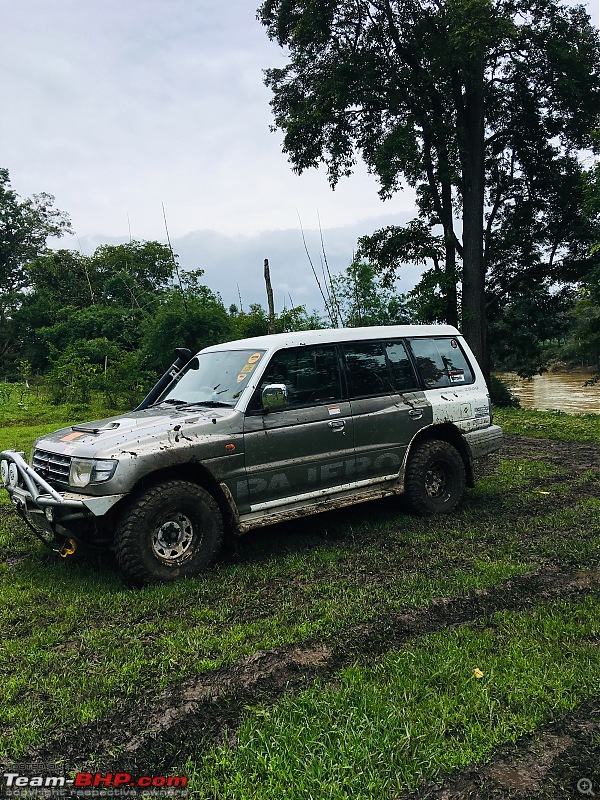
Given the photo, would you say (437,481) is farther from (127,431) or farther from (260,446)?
(127,431)

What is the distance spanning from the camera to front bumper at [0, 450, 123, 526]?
159 inches

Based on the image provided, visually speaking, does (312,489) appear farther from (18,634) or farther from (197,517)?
(18,634)

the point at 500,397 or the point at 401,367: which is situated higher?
the point at 401,367

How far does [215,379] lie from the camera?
17.5 ft

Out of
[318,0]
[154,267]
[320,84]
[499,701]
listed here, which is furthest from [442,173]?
[154,267]

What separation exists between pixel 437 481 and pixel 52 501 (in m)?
3.83

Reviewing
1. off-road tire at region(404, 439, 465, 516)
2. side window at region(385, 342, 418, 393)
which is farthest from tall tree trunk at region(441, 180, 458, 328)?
off-road tire at region(404, 439, 465, 516)

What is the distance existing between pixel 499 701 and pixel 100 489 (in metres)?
2.84

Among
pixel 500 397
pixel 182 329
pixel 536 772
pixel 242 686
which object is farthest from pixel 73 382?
pixel 536 772

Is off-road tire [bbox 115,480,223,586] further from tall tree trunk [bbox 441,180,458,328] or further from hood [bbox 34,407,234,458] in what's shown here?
tall tree trunk [bbox 441,180,458,328]

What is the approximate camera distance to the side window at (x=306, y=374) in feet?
16.8

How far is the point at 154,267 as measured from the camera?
41.0 meters

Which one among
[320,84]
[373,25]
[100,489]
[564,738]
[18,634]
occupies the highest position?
[373,25]

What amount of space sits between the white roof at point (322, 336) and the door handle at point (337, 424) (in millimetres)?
779
